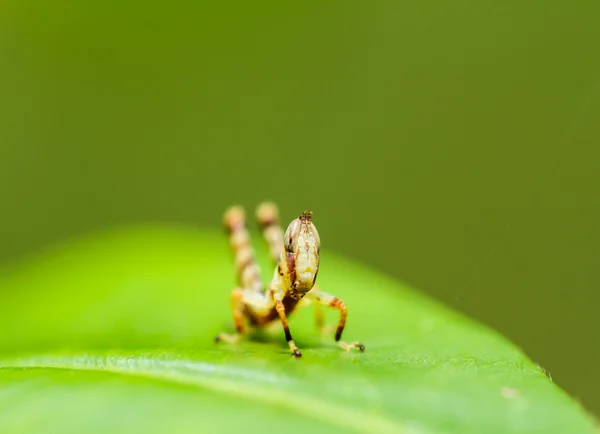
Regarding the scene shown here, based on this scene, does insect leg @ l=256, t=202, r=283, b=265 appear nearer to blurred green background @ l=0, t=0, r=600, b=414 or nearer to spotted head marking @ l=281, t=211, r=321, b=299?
spotted head marking @ l=281, t=211, r=321, b=299

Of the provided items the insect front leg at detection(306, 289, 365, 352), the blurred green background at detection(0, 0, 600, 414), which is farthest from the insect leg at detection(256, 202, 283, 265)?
the blurred green background at detection(0, 0, 600, 414)

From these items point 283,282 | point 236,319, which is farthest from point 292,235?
point 236,319

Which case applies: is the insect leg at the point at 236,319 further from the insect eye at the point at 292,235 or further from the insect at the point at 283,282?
the insect eye at the point at 292,235

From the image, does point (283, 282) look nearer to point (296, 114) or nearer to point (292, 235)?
point (292, 235)

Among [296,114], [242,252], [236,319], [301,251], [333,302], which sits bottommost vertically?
[236,319]

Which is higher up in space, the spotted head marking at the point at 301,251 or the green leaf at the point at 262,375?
the spotted head marking at the point at 301,251

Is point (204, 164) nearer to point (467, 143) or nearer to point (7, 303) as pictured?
point (467, 143)

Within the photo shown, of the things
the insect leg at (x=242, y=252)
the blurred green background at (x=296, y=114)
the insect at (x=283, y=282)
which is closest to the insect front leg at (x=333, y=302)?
the insect at (x=283, y=282)
